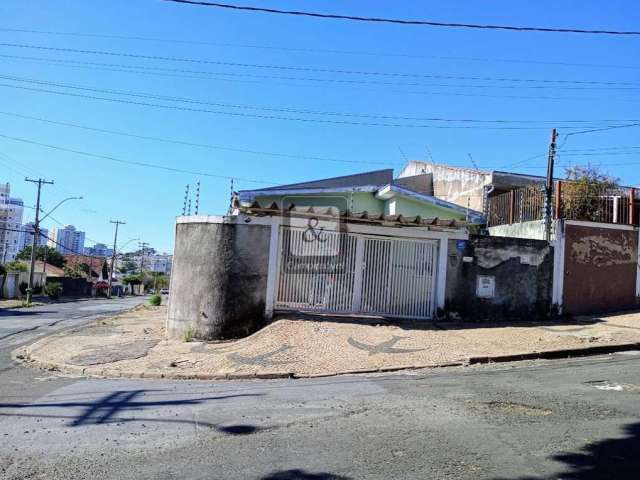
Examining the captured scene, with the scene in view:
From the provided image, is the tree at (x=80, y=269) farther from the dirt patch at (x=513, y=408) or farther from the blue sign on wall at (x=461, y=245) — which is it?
the dirt patch at (x=513, y=408)

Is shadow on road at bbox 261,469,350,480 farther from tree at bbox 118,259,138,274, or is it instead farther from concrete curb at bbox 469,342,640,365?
tree at bbox 118,259,138,274

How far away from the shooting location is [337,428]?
5664 mm

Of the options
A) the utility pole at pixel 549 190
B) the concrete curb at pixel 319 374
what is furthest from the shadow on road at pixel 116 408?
the utility pole at pixel 549 190

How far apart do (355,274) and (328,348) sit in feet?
10.3

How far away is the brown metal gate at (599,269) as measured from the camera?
14.6 m

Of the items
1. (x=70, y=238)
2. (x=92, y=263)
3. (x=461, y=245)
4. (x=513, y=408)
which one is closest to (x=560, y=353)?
(x=461, y=245)

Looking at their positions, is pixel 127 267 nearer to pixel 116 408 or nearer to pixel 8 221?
pixel 8 221

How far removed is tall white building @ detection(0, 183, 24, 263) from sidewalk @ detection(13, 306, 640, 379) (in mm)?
65970

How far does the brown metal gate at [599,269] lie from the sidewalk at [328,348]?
969 millimetres

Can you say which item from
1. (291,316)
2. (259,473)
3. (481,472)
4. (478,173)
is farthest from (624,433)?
(478,173)

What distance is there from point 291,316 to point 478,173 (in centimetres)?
1369

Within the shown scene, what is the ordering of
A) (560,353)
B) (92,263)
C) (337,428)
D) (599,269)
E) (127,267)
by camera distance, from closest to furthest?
1. (337,428)
2. (560,353)
3. (599,269)
4. (92,263)
5. (127,267)

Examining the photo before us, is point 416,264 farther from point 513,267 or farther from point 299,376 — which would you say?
point 299,376

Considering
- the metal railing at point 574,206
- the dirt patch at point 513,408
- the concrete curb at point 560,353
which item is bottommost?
the dirt patch at point 513,408
